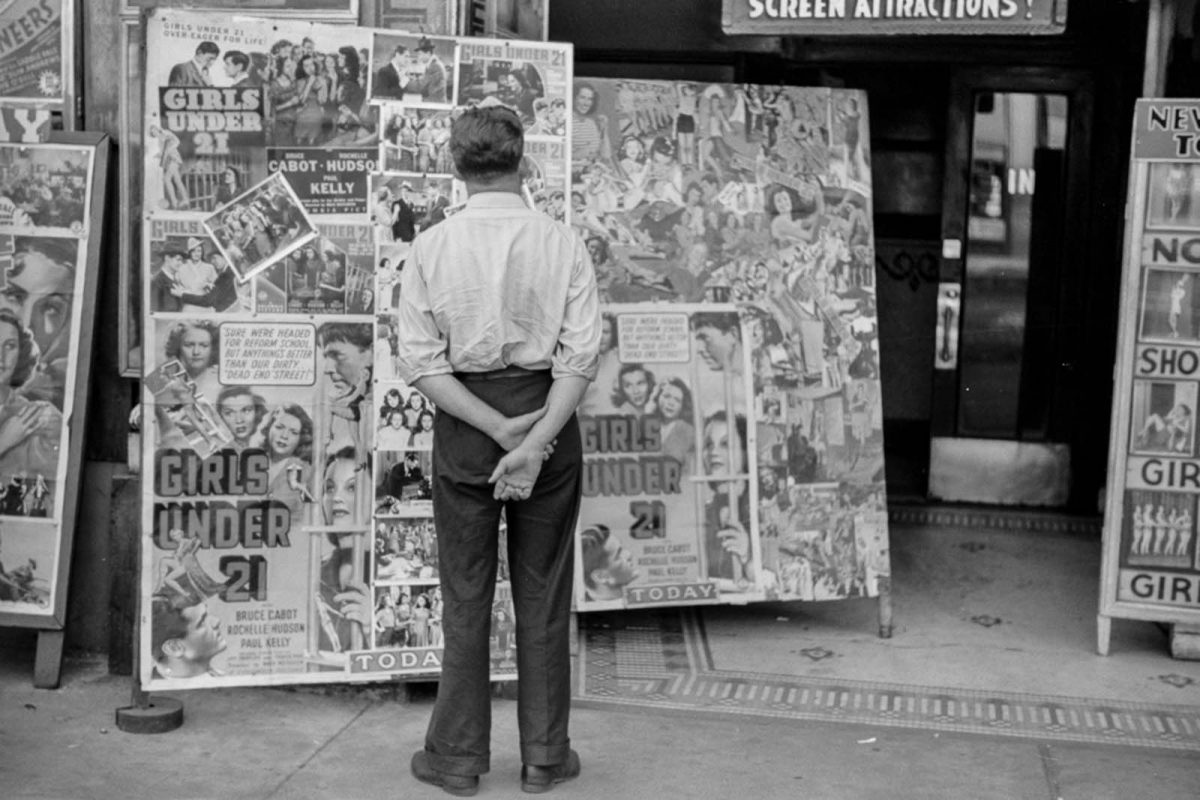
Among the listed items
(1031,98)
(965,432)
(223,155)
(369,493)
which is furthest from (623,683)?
(1031,98)

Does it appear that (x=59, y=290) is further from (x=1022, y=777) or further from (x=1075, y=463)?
(x=1075, y=463)

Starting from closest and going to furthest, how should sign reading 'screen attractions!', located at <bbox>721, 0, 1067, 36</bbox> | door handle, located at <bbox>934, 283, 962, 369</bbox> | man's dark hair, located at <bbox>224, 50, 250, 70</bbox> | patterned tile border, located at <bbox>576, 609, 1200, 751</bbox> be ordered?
man's dark hair, located at <bbox>224, 50, 250, 70</bbox> < patterned tile border, located at <bbox>576, 609, 1200, 751</bbox> < sign reading 'screen attractions!', located at <bbox>721, 0, 1067, 36</bbox> < door handle, located at <bbox>934, 283, 962, 369</bbox>

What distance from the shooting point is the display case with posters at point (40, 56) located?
5.21 metres

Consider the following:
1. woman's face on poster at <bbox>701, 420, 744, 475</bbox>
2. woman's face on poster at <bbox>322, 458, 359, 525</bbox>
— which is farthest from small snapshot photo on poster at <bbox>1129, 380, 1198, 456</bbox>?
woman's face on poster at <bbox>322, 458, 359, 525</bbox>

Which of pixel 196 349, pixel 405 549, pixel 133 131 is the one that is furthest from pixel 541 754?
pixel 133 131

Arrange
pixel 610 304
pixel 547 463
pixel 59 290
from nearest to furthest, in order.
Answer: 1. pixel 547 463
2. pixel 59 290
3. pixel 610 304

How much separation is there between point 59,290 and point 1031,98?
4906 millimetres

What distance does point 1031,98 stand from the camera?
307 inches

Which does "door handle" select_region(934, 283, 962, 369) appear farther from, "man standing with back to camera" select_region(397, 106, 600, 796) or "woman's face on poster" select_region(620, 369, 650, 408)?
"man standing with back to camera" select_region(397, 106, 600, 796)

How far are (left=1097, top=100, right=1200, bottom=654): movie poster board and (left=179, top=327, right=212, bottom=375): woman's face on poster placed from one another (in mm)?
3272

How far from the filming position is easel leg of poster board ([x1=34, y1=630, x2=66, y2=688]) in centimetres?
512

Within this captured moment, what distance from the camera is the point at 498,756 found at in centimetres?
456

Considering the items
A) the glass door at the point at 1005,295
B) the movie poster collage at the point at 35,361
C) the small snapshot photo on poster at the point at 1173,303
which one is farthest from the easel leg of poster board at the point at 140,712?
the glass door at the point at 1005,295

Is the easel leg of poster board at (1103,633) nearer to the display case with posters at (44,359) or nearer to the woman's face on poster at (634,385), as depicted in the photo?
the woman's face on poster at (634,385)
